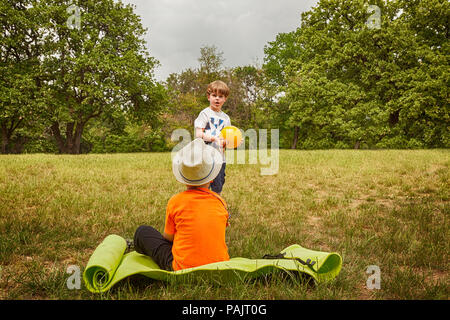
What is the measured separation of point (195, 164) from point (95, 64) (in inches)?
811

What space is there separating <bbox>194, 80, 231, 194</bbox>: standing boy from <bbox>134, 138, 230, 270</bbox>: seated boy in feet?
5.96

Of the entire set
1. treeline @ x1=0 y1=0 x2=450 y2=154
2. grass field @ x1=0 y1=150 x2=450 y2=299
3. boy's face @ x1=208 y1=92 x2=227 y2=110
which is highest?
treeline @ x1=0 y1=0 x2=450 y2=154

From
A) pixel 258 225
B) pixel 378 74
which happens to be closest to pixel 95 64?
pixel 258 225

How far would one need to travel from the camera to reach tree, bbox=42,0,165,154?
68.1 ft

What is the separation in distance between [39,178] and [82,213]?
3.35 metres

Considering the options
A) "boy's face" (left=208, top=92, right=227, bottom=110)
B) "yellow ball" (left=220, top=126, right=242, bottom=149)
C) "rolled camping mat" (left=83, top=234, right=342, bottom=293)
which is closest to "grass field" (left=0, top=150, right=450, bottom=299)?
"rolled camping mat" (left=83, top=234, right=342, bottom=293)

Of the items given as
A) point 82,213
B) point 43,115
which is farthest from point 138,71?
point 82,213

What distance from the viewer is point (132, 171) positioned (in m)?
9.17

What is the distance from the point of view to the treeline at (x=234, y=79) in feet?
68.3

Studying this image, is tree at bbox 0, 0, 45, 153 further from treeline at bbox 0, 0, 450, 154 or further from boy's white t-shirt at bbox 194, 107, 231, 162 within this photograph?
boy's white t-shirt at bbox 194, 107, 231, 162

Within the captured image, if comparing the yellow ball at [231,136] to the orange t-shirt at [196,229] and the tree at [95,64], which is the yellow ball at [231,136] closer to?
the orange t-shirt at [196,229]

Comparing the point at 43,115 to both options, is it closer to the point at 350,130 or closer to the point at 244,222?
the point at 244,222

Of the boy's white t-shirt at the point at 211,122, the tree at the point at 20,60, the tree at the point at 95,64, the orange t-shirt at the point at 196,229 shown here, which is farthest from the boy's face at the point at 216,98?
the tree at the point at 20,60
